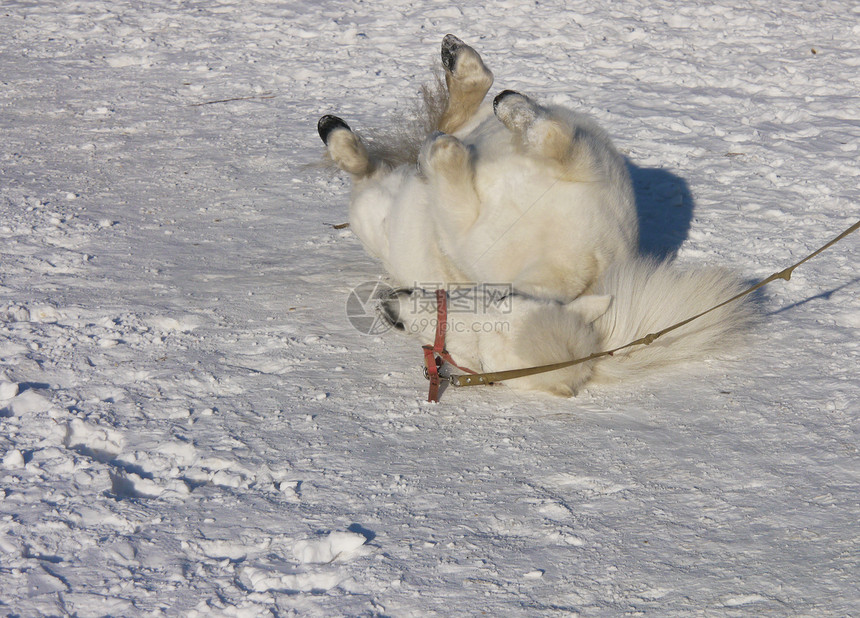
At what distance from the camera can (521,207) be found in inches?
126

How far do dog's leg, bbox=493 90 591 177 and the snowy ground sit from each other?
3.00ft

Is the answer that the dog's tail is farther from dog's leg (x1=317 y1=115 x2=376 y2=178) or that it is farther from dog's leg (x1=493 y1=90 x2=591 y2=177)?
dog's leg (x1=317 y1=115 x2=376 y2=178)

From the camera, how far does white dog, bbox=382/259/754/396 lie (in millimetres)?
2879

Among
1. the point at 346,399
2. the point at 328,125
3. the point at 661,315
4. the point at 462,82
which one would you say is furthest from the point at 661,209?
the point at 346,399

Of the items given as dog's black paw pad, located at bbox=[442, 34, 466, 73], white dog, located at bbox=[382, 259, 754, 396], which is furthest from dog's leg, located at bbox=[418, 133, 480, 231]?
dog's black paw pad, located at bbox=[442, 34, 466, 73]

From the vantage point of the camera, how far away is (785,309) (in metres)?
3.67

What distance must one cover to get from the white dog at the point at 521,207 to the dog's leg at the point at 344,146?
538 millimetres

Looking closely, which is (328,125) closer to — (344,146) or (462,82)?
(344,146)

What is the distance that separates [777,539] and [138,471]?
75.0 inches

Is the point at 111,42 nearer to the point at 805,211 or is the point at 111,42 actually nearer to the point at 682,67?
the point at 682,67

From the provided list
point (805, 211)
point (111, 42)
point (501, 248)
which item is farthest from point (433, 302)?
point (111, 42)

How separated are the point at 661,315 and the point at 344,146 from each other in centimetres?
179

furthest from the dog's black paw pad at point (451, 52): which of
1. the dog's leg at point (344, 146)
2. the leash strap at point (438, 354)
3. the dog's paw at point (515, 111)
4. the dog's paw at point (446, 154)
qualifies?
the leash strap at point (438, 354)

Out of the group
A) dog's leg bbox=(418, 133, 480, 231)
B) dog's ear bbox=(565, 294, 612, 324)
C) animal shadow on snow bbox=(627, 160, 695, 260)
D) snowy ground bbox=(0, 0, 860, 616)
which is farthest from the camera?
animal shadow on snow bbox=(627, 160, 695, 260)
